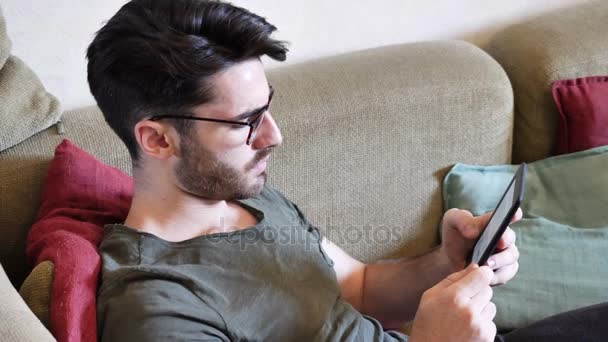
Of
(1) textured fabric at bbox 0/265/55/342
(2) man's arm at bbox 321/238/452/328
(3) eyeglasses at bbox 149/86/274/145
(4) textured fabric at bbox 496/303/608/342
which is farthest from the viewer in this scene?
(2) man's arm at bbox 321/238/452/328

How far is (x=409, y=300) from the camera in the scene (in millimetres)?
1172

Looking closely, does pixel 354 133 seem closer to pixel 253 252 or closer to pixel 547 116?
pixel 253 252

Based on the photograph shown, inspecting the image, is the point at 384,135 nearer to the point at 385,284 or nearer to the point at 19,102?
the point at 385,284

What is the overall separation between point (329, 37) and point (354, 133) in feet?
1.13

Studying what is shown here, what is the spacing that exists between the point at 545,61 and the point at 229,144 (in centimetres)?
92

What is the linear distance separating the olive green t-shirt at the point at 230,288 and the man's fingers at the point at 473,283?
0.24 metres

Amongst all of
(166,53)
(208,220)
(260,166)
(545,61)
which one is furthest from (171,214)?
(545,61)

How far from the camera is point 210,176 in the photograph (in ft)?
3.17

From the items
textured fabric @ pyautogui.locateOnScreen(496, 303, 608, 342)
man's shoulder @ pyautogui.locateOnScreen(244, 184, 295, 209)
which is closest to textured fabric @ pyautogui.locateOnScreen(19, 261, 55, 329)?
man's shoulder @ pyautogui.locateOnScreen(244, 184, 295, 209)

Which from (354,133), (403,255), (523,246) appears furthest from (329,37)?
(523,246)

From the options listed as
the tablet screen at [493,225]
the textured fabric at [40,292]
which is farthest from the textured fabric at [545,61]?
the textured fabric at [40,292]

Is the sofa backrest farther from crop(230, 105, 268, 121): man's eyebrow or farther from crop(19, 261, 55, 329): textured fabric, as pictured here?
crop(19, 261, 55, 329): textured fabric

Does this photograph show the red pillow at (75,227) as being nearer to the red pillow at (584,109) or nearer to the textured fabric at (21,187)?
the textured fabric at (21,187)

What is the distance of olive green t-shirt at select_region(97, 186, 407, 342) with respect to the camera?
80 cm
